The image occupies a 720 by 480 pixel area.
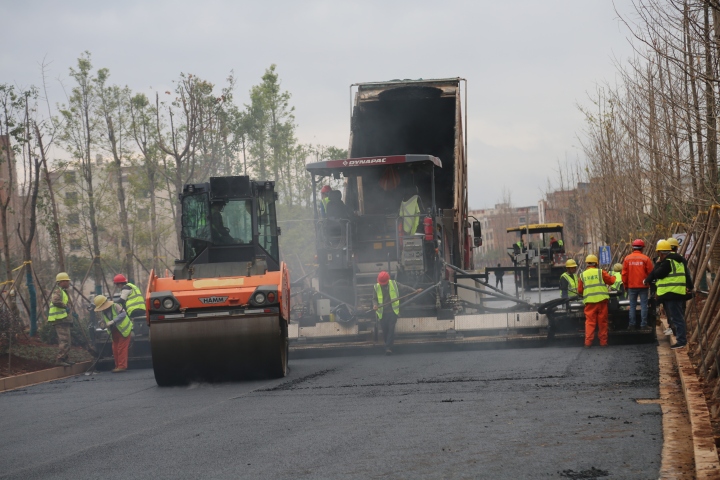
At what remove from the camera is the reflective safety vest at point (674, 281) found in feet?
43.4

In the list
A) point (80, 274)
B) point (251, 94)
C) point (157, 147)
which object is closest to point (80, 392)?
point (157, 147)

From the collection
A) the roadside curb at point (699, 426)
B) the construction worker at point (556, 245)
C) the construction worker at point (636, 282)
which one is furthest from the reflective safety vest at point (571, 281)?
the construction worker at point (556, 245)

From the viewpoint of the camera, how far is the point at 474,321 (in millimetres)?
14680

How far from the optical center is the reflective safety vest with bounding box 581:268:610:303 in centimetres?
1408

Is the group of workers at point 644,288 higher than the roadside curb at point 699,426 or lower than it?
higher

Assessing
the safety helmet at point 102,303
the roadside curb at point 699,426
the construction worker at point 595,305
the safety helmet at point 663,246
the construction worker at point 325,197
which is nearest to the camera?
the roadside curb at point 699,426

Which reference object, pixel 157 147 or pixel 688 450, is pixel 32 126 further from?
pixel 688 450

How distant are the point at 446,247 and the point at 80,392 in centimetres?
663

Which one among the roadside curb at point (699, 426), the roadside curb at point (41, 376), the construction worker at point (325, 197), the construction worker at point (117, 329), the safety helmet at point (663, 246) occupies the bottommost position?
the roadside curb at point (41, 376)

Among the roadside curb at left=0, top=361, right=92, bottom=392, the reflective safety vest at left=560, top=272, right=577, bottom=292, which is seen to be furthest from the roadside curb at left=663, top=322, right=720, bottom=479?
the roadside curb at left=0, top=361, right=92, bottom=392

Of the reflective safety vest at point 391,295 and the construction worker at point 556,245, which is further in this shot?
the construction worker at point 556,245

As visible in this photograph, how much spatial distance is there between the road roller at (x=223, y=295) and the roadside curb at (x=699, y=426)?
4.59m

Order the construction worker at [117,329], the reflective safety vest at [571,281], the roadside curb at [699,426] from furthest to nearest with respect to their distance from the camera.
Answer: the reflective safety vest at [571,281] → the construction worker at [117,329] → the roadside curb at [699,426]

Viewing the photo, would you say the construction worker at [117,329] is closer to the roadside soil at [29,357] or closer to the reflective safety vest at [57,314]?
the reflective safety vest at [57,314]
